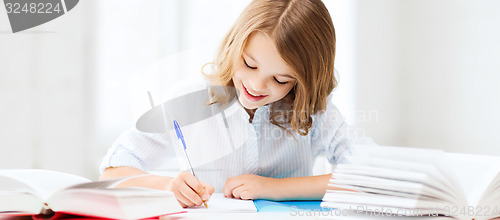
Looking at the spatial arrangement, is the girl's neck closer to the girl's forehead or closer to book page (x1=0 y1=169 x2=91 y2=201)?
the girl's forehead

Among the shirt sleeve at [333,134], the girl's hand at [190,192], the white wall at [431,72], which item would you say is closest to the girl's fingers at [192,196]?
the girl's hand at [190,192]

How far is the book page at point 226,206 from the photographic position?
68 cm

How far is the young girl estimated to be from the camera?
0.85 metres

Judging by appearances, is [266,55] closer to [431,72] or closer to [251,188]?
[251,188]

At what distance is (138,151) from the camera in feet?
3.24

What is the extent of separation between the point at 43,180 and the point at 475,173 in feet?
1.92

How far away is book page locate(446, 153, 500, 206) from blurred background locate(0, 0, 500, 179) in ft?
4.25

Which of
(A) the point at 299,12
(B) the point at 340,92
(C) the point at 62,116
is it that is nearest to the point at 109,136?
(C) the point at 62,116

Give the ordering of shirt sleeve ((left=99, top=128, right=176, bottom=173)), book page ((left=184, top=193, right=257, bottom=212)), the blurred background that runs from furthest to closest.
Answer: the blurred background < shirt sleeve ((left=99, top=128, right=176, bottom=173)) < book page ((left=184, top=193, right=257, bottom=212))

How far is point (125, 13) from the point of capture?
2004mm

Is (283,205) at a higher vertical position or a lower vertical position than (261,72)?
lower

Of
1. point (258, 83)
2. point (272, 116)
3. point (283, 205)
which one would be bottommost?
point (283, 205)

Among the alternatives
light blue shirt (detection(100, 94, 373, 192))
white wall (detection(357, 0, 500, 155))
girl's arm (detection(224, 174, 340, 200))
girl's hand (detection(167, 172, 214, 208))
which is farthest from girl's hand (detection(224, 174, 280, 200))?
white wall (detection(357, 0, 500, 155))

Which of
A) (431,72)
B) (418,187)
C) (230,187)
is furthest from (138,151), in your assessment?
(431,72)
